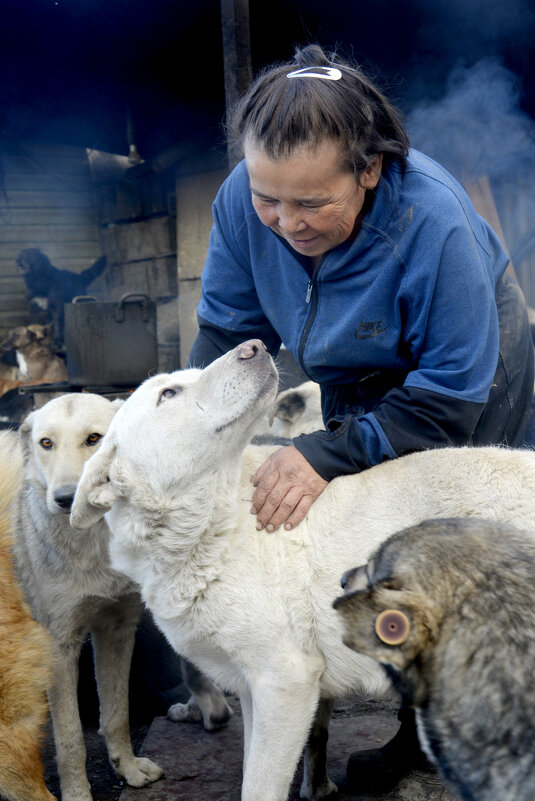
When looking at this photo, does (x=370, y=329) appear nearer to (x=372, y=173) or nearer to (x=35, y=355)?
(x=372, y=173)

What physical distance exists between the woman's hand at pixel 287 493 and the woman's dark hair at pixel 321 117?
1.00 meters

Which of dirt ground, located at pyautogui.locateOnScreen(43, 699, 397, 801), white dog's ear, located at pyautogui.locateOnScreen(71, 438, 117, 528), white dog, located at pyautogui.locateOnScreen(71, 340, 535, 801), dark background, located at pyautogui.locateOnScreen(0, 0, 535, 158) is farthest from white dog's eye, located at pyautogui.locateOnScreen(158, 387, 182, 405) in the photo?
dark background, located at pyautogui.locateOnScreen(0, 0, 535, 158)

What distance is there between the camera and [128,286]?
1116 centimetres

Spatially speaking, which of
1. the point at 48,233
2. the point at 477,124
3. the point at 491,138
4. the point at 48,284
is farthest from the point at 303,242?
the point at 48,233

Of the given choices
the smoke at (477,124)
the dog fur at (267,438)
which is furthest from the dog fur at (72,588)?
the smoke at (477,124)

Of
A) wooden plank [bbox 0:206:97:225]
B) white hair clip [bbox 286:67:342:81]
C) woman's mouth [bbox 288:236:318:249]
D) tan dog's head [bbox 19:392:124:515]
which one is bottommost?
tan dog's head [bbox 19:392:124:515]

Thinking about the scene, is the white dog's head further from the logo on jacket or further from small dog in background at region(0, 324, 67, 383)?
small dog in background at region(0, 324, 67, 383)

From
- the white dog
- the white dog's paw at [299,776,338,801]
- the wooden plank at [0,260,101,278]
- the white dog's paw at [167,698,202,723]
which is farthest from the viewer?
the wooden plank at [0,260,101,278]

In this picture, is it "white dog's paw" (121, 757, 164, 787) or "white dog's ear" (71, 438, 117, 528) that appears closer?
"white dog's ear" (71, 438, 117, 528)

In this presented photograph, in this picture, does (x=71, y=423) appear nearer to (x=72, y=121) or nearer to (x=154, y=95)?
(x=154, y=95)

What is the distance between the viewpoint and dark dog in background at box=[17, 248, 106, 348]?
11.4m

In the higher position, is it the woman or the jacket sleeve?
the woman

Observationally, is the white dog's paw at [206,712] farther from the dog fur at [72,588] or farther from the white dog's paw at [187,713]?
the dog fur at [72,588]

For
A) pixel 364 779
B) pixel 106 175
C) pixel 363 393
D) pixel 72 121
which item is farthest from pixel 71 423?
pixel 106 175
